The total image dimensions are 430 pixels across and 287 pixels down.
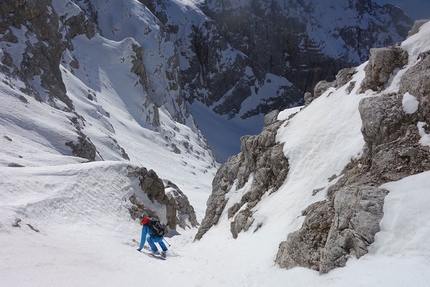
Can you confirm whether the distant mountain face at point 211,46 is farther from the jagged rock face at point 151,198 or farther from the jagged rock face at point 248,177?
the jagged rock face at point 248,177

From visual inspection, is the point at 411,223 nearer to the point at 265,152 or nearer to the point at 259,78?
the point at 265,152

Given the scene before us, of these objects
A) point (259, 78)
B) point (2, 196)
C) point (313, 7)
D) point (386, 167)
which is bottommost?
point (2, 196)

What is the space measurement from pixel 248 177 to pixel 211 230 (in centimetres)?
361

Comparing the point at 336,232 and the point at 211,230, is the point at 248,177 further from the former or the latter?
the point at 336,232

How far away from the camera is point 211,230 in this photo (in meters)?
20.1

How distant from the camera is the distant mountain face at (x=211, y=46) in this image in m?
62.2

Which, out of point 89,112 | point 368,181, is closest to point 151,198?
point 368,181

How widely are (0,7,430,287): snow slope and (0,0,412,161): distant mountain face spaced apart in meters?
38.6

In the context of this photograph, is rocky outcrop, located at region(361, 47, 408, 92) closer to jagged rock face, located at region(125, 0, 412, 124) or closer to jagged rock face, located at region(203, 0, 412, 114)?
jagged rock face, located at region(125, 0, 412, 124)

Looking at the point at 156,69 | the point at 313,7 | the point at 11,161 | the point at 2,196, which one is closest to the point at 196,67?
the point at 156,69

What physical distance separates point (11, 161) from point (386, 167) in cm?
2197

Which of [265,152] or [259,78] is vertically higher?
[259,78]

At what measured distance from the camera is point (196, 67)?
465ft

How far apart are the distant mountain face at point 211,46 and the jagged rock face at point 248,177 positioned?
1483 inches
